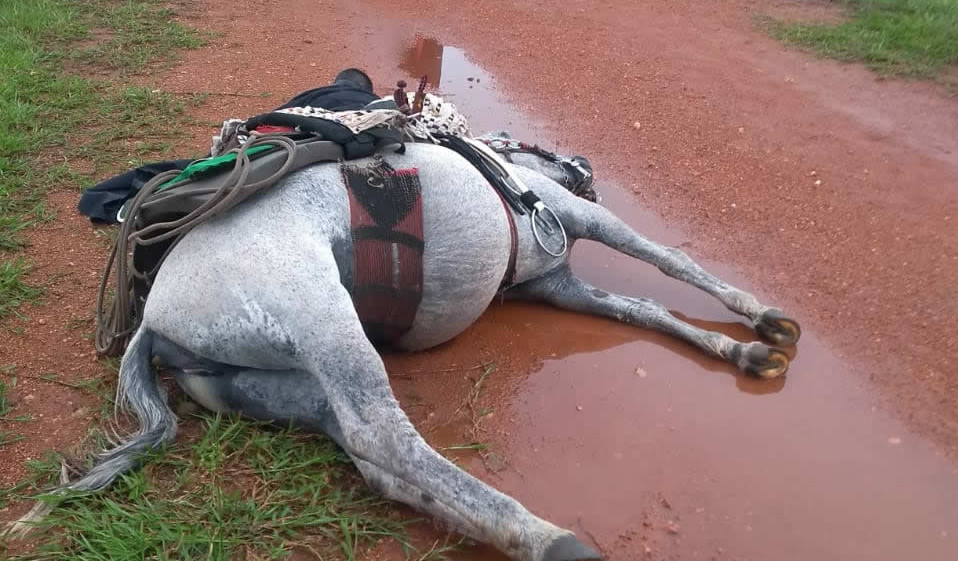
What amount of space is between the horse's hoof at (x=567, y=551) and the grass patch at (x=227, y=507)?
456 millimetres

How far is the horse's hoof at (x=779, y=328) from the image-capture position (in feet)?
9.77

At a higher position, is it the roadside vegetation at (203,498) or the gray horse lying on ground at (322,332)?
the gray horse lying on ground at (322,332)

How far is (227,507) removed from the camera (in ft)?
6.87

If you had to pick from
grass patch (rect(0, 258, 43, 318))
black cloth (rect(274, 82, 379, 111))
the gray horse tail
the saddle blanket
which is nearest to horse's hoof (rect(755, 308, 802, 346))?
the saddle blanket

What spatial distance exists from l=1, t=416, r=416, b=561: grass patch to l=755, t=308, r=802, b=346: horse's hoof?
1.76 meters

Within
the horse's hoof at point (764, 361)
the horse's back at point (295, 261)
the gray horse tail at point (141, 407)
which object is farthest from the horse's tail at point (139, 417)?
the horse's hoof at point (764, 361)

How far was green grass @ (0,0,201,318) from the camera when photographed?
3846 mm

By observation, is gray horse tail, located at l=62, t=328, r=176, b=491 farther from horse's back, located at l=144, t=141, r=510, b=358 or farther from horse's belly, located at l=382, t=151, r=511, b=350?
horse's belly, located at l=382, t=151, r=511, b=350

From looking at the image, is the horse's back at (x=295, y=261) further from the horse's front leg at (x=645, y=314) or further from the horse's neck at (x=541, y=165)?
the horse's neck at (x=541, y=165)

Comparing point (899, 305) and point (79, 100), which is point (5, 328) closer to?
point (79, 100)

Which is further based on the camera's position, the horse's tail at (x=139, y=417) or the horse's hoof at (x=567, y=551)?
the horse's tail at (x=139, y=417)

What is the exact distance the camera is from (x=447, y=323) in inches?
108

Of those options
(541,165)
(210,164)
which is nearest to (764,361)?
(541,165)

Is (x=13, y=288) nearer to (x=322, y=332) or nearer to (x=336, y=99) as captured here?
(x=336, y=99)
